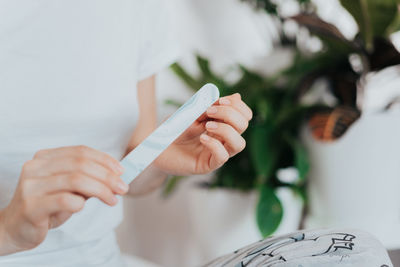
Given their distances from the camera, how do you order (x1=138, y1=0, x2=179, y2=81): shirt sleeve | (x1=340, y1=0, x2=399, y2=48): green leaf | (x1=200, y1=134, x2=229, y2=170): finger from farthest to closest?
(x1=340, y1=0, x2=399, y2=48): green leaf, (x1=138, y1=0, x2=179, y2=81): shirt sleeve, (x1=200, y1=134, x2=229, y2=170): finger

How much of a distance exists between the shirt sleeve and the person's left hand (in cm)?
21

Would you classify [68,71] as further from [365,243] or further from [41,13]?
[365,243]

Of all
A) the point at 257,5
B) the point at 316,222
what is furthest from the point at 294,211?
the point at 257,5

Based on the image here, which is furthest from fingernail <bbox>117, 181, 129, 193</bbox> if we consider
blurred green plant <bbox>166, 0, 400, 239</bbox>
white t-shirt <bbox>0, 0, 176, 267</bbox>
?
blurred green plant <bbox>166, 0, 400, 239</bbox>

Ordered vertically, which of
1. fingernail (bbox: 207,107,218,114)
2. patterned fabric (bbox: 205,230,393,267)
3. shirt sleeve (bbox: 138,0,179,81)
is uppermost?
shirt sleeve (bbox: 138,0,179,81)

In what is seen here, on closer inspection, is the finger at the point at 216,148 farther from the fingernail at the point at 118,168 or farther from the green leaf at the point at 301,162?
the green leaf at the point at 301,162

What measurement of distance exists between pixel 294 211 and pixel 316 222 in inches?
6.0

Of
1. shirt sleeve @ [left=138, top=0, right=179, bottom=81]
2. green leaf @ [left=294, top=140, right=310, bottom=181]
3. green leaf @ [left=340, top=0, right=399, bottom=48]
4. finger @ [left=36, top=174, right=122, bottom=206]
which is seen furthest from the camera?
green leaf @ [left=294, top=140, right=310, bottom=181]

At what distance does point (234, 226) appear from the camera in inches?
59.9

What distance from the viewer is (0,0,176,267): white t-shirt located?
71cm

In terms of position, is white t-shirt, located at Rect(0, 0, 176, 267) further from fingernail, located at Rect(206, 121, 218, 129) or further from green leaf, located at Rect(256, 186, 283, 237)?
green leaf, located at Rect(256, 186, 283, 237)

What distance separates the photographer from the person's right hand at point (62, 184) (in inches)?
17.9

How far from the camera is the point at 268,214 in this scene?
4.32ft

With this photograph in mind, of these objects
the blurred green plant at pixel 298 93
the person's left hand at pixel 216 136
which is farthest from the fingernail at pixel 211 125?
the blurred green plant at pixel 298 93
